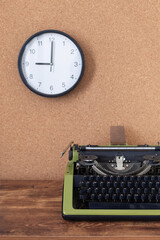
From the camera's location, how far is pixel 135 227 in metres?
1.22

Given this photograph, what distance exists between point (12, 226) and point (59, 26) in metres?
1.20

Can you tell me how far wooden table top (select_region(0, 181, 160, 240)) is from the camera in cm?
116

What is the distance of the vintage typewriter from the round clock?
0.44 metres

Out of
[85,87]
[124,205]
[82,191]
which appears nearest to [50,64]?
[85,87]

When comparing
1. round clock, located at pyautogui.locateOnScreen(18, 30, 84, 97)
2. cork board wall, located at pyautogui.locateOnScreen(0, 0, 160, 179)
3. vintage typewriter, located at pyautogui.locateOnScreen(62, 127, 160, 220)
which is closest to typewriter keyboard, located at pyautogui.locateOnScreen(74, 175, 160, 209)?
vintage typewriter, located at pyautogui.locateOnScreen(62, 127, 160, 220)

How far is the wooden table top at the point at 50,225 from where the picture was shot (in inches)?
45.6

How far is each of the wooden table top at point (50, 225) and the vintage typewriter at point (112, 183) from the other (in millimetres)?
35

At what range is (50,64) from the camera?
5.89ft

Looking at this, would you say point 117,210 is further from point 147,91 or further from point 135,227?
point 147,91

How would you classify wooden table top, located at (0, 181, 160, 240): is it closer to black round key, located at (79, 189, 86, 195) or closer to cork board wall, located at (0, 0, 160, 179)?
black round key, located at (79, 189, 86, 195)

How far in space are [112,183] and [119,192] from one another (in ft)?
0.18

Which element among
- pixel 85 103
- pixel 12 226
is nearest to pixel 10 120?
pixel 85 103

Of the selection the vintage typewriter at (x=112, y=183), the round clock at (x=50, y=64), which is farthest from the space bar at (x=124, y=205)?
the round clock at (x=50, y=64)

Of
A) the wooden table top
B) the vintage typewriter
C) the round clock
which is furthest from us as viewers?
the round clock
